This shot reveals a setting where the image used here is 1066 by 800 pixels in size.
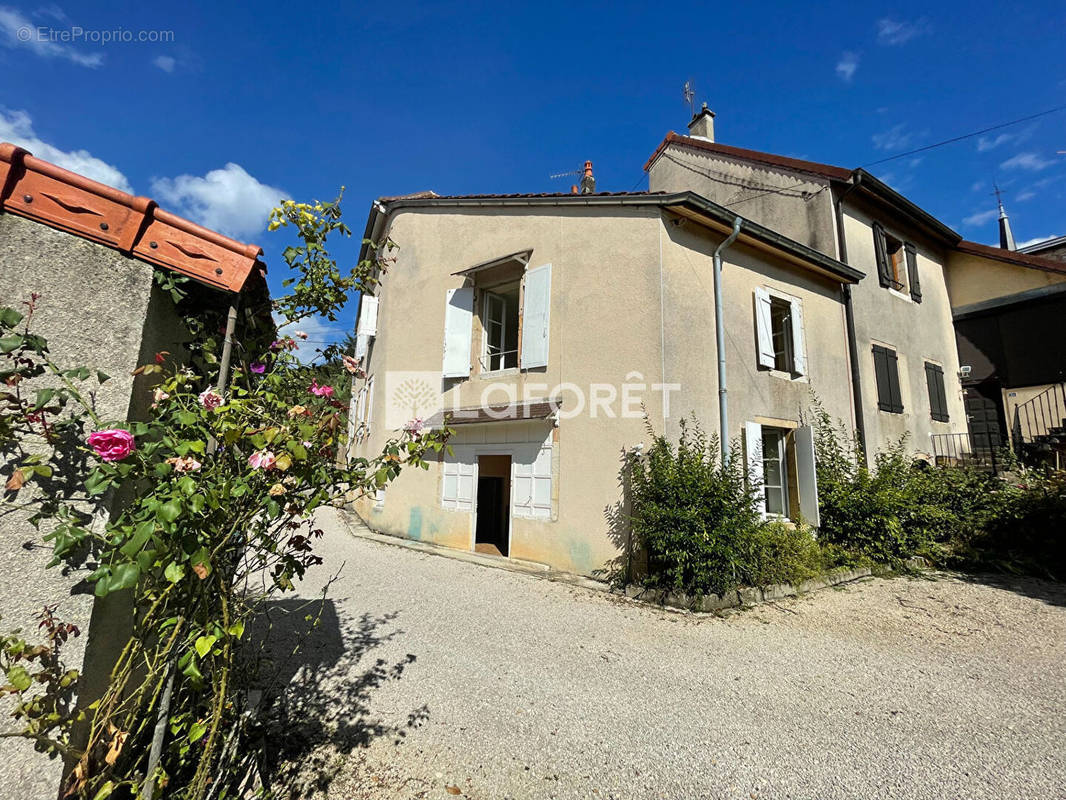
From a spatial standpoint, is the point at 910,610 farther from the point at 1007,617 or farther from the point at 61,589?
the point at 61,589

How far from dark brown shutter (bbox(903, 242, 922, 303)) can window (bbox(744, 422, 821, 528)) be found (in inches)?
222

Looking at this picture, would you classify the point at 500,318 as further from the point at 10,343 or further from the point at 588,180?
the point at 10,343

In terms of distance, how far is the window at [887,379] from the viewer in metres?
8.92

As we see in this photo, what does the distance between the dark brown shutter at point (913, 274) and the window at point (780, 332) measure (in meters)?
4.17

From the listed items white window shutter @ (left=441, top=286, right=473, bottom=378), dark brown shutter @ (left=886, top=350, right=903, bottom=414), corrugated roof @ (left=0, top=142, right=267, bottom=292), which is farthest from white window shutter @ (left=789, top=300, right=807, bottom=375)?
corrugated roof @ (left=0, top=142, right=267, bottom=292)

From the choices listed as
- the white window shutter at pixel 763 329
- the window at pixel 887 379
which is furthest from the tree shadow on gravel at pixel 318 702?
the window at pixel 887 379

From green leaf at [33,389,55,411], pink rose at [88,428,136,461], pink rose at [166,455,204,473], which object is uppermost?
green leaf at [33,389,55,411]

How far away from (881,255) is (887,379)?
2625 mm

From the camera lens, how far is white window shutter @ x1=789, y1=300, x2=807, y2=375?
7703 mm

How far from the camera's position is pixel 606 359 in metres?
6.64

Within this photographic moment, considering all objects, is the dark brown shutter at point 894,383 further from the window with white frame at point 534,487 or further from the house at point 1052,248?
the house at point 1052,248

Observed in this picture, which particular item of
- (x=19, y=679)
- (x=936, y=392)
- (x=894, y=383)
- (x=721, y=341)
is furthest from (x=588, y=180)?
(x=19, y=679)

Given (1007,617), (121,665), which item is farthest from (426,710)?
(1007,617)

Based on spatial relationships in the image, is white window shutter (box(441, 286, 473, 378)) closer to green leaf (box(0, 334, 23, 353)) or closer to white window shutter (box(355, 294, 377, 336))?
white window shutter (box(355, 294, 377, 336))
